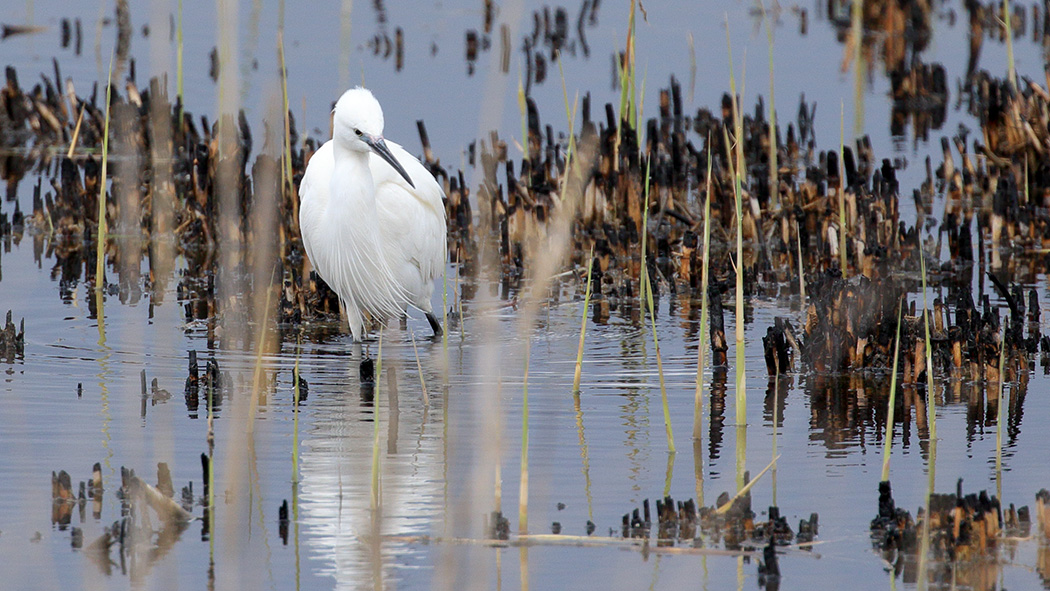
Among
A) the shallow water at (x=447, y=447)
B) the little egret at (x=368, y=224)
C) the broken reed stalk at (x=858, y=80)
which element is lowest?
the shallow water at (x=447, y=447)

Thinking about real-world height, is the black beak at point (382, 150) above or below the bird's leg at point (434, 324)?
above

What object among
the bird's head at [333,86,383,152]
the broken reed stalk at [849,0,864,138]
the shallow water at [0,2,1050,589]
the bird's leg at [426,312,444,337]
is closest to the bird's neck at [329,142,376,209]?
the bird's head at [333,86,383,152]

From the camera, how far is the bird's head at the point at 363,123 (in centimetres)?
573

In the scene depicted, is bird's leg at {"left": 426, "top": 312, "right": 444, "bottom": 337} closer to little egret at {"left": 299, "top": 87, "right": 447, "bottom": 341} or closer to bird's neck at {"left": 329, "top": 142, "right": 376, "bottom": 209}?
little egret at {"left": 299, "top": 87, "right": 447, "bottom": 341}

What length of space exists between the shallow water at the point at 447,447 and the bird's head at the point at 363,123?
0.72 meters

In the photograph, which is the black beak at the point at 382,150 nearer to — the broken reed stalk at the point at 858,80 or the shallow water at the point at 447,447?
the shallow water at the point at 447,447

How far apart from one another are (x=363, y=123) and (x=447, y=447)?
1.51 metres

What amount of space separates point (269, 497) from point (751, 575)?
5.00 ft

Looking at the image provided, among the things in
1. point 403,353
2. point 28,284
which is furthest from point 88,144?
point 403,353

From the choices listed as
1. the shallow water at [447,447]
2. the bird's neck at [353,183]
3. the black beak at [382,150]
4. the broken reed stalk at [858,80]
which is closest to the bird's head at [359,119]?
the black beak at [382,150]

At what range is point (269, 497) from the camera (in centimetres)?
438

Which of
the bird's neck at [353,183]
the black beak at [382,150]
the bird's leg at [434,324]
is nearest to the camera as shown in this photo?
the black beak at [382,150]

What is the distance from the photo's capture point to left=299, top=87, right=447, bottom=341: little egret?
612 centimetres

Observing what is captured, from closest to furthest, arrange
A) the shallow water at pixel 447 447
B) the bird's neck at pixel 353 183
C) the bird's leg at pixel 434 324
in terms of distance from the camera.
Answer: the shallow water at pixel 447 447 < the bird's neck at pixel 353 183 < the bird's leg at pixel 434 324
